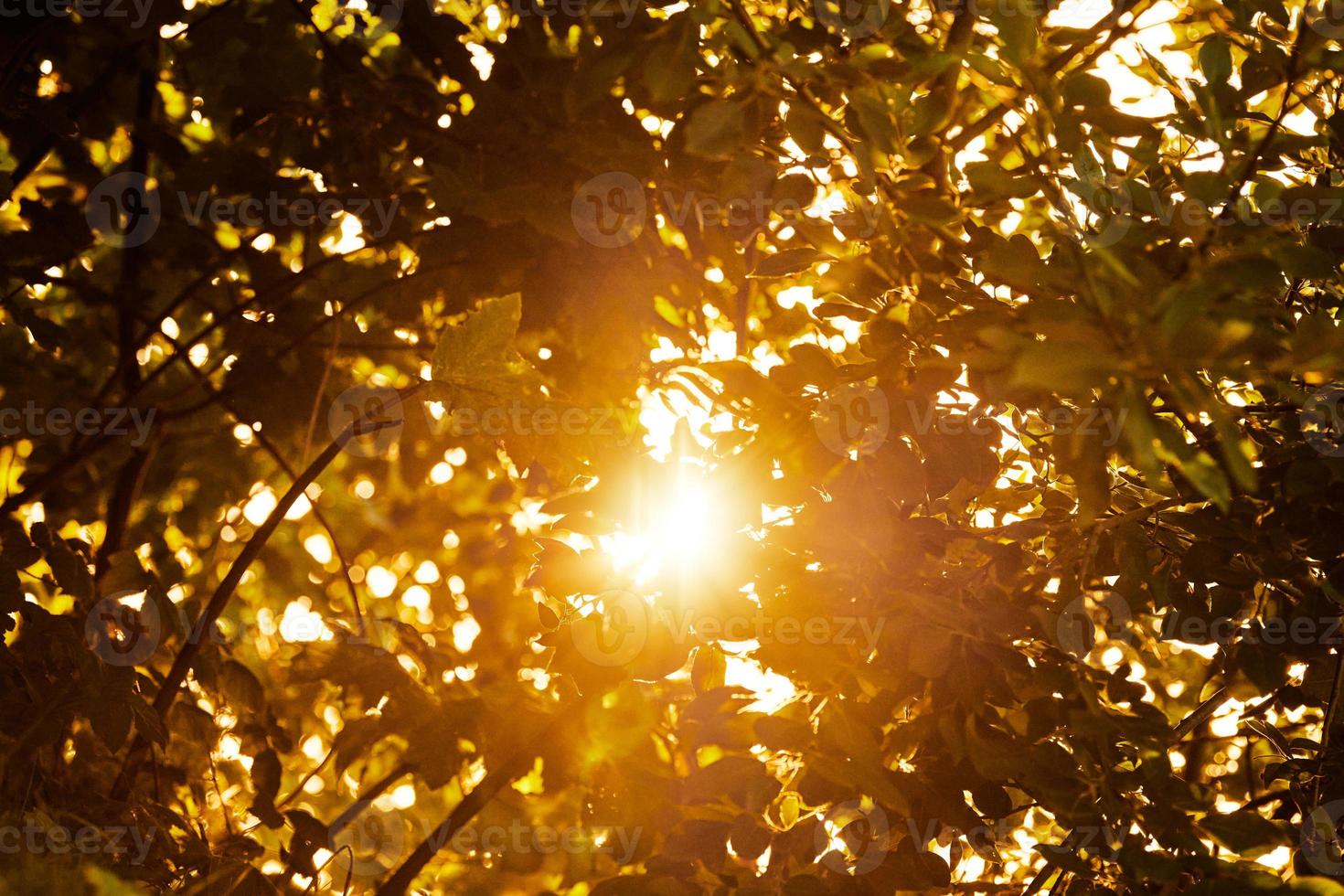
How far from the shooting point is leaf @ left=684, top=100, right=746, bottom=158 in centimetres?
123

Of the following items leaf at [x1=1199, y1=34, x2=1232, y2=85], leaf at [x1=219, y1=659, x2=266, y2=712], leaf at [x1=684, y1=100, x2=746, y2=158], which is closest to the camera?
leaf at [x1=1199, y1=34, x2=1232, y2=85]

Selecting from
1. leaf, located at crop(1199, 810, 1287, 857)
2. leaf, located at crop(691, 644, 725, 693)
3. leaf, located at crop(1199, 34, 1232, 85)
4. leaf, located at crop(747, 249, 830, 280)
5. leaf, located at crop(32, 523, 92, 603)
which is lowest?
leaf, located at crop(1199, 810, 1287, 857)

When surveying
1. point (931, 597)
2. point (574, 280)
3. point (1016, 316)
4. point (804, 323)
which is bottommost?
point (931, 597)

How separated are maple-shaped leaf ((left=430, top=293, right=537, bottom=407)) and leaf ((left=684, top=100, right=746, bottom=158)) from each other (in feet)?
1.15

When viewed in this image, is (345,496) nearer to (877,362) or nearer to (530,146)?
(530,146)

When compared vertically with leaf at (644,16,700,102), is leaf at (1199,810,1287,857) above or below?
below

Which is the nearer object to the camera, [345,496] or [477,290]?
[477,290]

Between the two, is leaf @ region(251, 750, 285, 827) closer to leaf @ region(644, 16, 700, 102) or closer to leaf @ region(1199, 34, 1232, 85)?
leaf @ region(644, 16, 700, 102)

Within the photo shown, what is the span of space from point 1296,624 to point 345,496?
2174 mm

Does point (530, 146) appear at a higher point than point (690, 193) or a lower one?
higher

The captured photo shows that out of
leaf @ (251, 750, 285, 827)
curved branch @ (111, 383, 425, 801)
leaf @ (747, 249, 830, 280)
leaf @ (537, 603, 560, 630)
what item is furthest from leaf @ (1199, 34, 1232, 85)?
leaf @ (251, 750, 285, 827)

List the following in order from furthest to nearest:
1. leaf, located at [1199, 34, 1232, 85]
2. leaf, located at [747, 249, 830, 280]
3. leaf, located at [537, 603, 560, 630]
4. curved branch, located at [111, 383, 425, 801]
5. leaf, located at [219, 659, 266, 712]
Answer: leaf, located at [219, 659, 266, 712] < curved branch, located at [111, 383, 425, 801] < leaf, located at [537, 603, 560, 630] < leaf, located at [747, 249, 830, 280] < leaf, located at [1199, 34, 1232, 85]

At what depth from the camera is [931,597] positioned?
132cm

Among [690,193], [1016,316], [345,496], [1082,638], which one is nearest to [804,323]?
[690,193]
